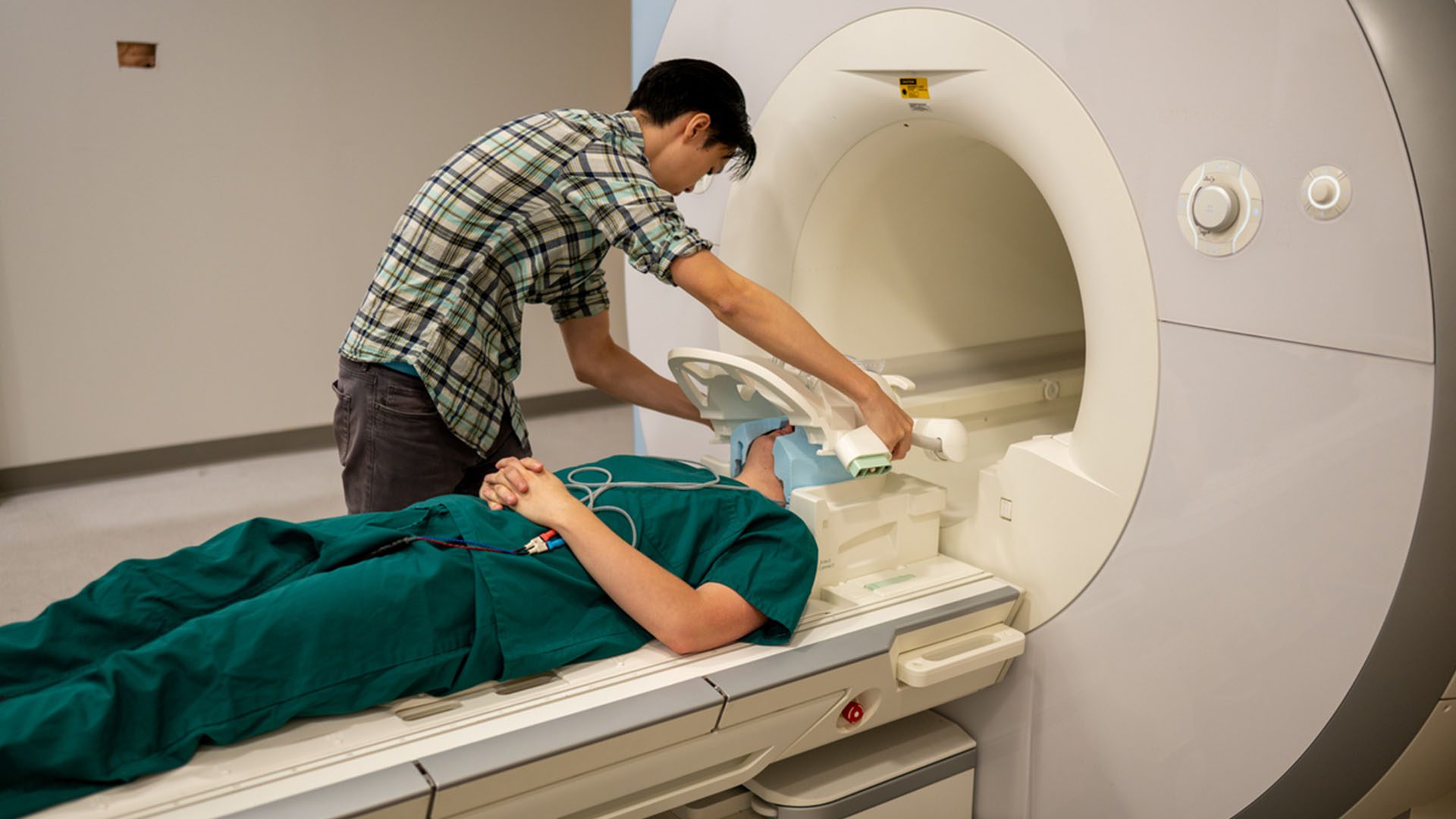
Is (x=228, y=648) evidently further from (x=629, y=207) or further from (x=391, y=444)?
(x=629, y=207)

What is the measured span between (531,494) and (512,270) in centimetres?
43

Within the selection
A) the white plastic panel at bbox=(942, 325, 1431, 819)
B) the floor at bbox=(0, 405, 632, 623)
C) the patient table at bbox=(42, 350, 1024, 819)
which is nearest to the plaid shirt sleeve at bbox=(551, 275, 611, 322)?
the patient table at bbox=(42, 350, 1024, 819)

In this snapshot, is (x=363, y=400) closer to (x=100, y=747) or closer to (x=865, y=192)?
(x=100, y=747)

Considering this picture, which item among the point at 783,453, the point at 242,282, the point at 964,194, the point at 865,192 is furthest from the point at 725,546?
the point at 242,282

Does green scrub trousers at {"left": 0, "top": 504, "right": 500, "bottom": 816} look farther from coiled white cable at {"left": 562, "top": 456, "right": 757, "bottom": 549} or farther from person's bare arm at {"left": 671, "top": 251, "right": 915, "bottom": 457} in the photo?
person's bare arm at {"left": 671, "top": 251, "right": 915, "bottom": 457}

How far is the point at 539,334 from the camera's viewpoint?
14.0ft

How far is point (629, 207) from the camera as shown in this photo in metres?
1.54

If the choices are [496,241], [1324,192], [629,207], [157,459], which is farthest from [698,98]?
[157,459]

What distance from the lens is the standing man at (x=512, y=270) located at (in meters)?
1.53

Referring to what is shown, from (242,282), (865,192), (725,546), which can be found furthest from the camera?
(242,282)

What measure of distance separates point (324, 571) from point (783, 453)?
0.64 m

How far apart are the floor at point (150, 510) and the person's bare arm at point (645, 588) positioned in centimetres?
172

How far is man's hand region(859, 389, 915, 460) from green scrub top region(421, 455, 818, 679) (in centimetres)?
18

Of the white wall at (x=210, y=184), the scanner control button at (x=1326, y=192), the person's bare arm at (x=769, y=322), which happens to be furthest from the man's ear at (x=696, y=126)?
the white wall at (x=210, y=184)
